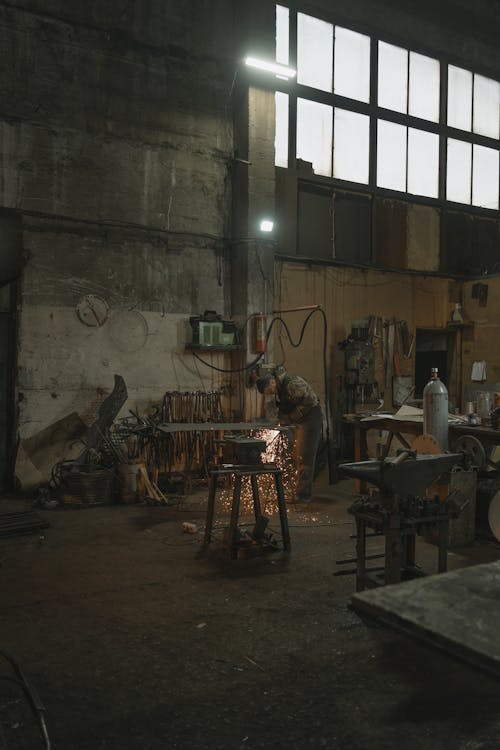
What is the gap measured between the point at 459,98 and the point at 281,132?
4477 mm

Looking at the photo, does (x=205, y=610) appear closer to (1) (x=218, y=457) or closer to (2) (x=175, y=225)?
(1) (x=218, y=457)

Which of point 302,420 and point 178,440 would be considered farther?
point 178,440

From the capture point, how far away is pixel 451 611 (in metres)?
1.97

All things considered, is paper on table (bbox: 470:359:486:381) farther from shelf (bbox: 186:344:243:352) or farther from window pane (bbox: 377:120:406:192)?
shelf (bbox: 186:344:243:352)

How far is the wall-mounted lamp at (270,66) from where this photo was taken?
8648 mm

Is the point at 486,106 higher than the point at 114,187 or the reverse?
higher

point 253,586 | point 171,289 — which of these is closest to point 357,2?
point 171,289

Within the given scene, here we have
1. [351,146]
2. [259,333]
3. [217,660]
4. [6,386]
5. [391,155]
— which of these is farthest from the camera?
[391,155]

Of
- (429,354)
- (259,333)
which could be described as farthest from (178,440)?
(429,354)

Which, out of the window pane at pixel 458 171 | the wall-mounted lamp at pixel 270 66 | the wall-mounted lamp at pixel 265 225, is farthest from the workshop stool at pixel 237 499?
the window pane at pixel 458 171

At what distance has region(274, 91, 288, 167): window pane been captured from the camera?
10453 millimetres

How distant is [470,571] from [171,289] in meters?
7.50

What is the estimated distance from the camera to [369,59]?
1138cm

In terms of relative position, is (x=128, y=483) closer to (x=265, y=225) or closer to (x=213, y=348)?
(x=213, y=348)
